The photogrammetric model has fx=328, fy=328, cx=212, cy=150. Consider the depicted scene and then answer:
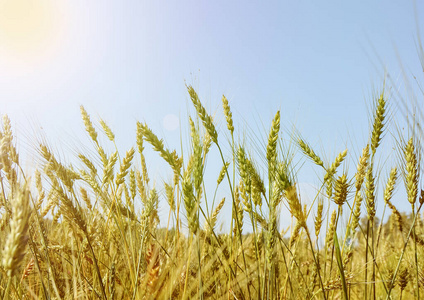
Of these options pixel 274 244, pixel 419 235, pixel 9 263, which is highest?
pixel 419 235

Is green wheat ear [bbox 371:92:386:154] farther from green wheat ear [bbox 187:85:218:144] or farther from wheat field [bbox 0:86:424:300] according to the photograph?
green wheat ear [bbox 187:85:218:144]

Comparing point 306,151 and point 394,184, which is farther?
point 394,184

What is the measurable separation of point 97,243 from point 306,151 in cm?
160

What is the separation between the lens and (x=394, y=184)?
85.2 inches

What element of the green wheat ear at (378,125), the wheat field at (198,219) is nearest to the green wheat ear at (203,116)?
the wheat field at (198,219)

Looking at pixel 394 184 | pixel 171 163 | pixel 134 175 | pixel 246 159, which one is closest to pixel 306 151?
pixel 246 159

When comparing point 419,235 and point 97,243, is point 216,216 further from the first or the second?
point 419,235

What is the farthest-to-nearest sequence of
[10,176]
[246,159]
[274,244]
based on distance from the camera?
[246,159] < [10,176] < [274,244]

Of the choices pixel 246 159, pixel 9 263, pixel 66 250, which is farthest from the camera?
pixel 66 250

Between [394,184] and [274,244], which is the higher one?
[394,184]

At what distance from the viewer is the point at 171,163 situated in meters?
1.63

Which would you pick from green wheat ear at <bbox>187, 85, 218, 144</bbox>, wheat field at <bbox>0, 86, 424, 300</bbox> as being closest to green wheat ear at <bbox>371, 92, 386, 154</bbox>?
wheat field at <bbox>0, 86, 424, 300</bbox>

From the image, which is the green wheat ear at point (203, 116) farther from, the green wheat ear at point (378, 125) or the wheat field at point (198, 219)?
the green wheat ear at point (378, 125)

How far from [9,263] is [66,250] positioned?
1.70 metres
